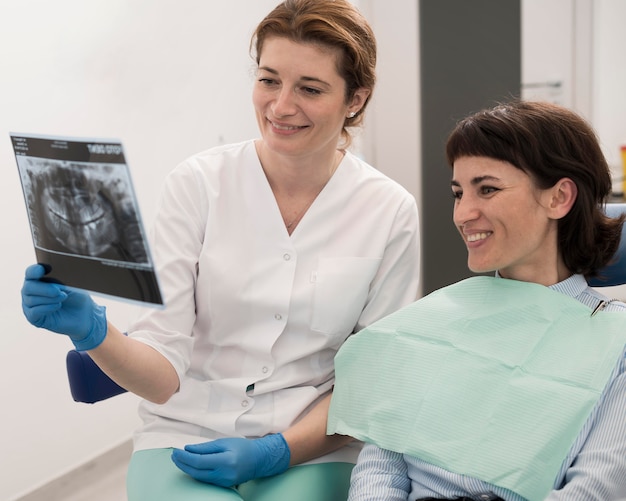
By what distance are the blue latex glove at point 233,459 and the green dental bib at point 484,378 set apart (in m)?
0.12

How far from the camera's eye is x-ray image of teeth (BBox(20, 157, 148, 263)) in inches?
40.1

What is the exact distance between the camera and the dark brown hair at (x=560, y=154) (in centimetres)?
127

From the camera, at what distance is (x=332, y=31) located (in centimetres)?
147

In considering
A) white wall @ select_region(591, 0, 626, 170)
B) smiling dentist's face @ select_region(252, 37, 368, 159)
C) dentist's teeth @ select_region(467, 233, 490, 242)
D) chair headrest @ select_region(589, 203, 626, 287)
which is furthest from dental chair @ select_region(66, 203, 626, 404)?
white wall @ select_region(591, 0, 626, 170)

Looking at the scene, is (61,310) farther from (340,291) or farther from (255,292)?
(340,291)

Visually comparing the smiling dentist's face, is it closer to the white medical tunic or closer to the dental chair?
the white medical tunic

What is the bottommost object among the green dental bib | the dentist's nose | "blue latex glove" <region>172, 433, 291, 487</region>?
"blue latex glove" <region>172, 433, 291, 487</region>

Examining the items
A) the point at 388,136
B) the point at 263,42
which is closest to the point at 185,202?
the point at 263,42

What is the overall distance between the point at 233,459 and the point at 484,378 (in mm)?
451

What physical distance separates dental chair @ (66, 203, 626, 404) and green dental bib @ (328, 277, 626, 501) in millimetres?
216

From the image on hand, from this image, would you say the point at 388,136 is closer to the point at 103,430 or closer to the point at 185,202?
the point at 103,430

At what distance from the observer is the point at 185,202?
1.52m

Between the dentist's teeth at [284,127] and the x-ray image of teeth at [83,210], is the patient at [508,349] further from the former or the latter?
the x-ray image of teeth at [83,210]

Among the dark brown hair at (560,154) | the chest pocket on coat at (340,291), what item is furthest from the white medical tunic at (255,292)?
the dark brown hair at (560,154)
